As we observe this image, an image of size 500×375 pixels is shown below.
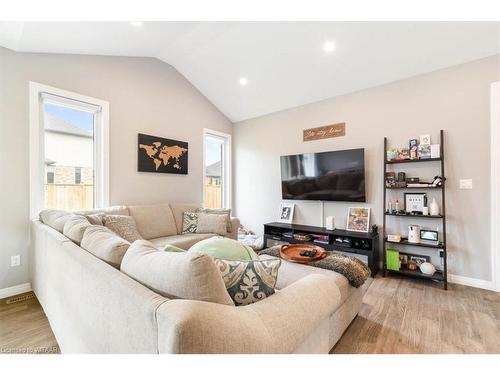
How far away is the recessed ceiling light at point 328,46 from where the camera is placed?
2.80 meters

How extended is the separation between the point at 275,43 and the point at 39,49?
8.59ft

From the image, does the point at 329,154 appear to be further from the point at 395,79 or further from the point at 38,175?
the point at 38,175

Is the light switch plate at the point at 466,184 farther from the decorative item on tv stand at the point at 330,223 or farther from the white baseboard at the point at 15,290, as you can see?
the white baseboard at the point at 15,290

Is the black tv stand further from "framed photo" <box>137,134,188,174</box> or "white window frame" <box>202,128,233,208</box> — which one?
"framed photo" <box>137,134,188,174</box>

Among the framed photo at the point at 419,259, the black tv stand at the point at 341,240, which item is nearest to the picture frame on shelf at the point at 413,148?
the black tv stand at the point at 341,240

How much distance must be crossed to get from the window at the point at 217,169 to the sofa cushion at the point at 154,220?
1.08 meters

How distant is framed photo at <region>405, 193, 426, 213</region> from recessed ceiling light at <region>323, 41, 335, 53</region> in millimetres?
2038

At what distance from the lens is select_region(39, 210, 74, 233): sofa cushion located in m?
1.89

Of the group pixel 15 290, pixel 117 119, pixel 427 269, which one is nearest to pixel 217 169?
pixel 117 119

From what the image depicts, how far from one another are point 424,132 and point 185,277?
329cm

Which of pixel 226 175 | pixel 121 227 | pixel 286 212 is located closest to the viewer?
pixel 121 227

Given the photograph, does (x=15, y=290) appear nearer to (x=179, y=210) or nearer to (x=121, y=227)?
(x=121, y=227)

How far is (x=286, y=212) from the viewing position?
4.09 metres

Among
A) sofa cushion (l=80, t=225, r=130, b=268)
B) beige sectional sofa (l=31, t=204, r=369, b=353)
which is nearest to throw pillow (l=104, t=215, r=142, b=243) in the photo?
beige sectional sofa (l=31, t=204, r=369, b=353)
